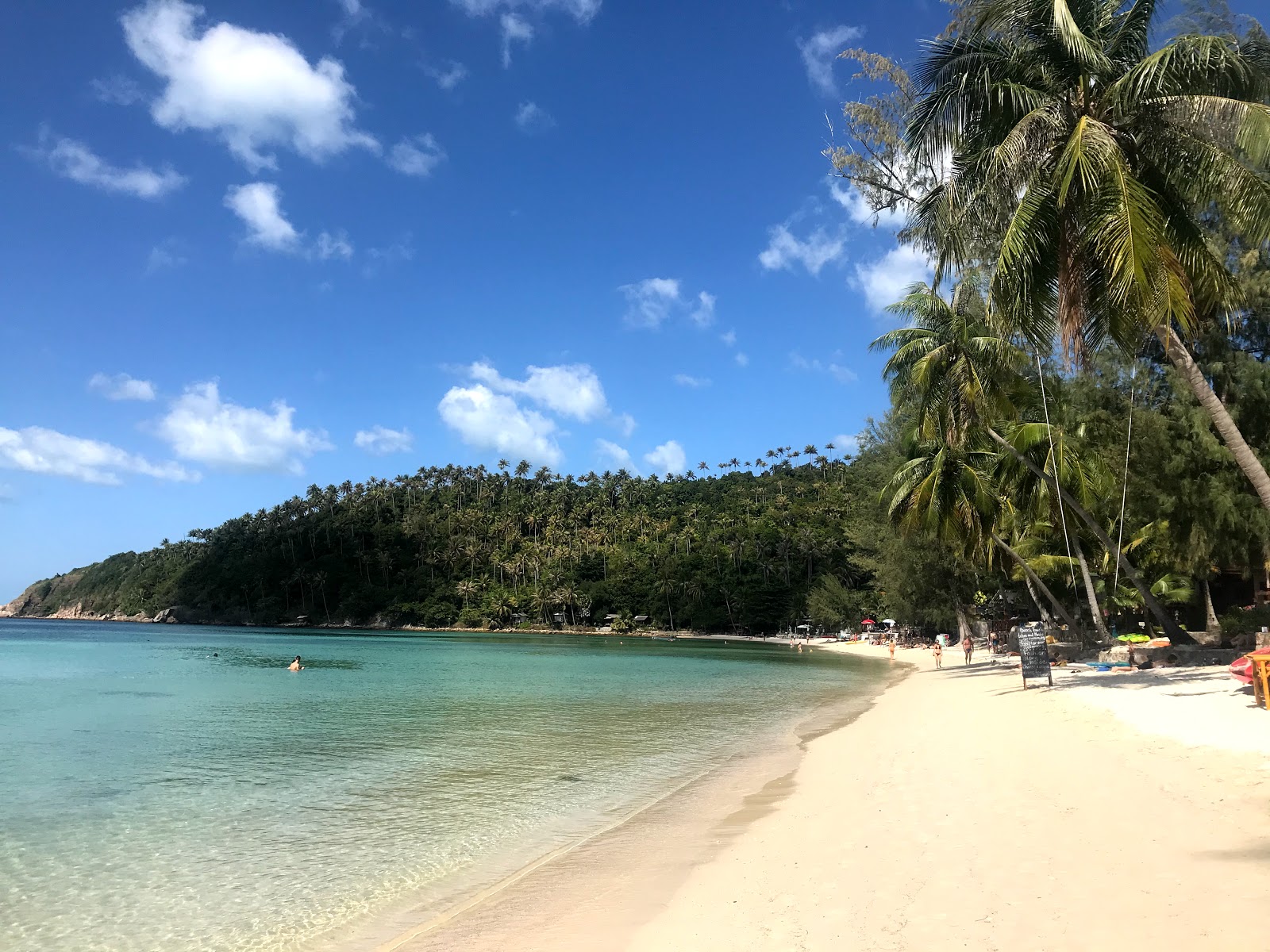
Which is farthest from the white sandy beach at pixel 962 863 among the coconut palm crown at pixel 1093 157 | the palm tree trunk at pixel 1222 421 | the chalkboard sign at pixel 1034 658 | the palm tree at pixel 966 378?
the palm tree at pixel 966 378

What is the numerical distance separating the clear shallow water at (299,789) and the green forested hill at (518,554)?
71.2 m

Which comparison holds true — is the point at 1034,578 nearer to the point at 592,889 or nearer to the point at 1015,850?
the point at 1015,850

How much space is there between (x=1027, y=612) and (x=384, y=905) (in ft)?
143

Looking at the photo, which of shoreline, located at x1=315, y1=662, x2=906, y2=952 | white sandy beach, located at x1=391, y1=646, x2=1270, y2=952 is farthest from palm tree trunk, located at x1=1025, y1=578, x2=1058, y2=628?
shoreline, located at x1=315, y1=662, x2=906, y2=952

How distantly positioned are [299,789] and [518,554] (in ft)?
366

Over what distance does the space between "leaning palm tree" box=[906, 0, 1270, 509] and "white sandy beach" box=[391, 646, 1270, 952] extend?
5604mm

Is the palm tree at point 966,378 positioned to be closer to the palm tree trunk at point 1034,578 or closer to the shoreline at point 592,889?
the palm tree trunk at point 1034,578

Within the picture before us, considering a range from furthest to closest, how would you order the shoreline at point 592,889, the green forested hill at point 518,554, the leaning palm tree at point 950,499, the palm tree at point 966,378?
the green forested hill at point 518,554
the leaning palm tree at point 950,499
the palm tree at point 966,378
the shoreline at point 592,889

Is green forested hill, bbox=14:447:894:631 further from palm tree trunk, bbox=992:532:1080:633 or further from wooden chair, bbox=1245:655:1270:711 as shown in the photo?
wooden chair, bbox=1245:655:1270:711

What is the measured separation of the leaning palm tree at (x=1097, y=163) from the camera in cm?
1077

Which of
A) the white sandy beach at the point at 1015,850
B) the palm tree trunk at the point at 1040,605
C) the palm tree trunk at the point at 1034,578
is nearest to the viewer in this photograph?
the white sandy beach at the point at 1015,850

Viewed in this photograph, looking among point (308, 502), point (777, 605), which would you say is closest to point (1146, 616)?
point (777, 605)

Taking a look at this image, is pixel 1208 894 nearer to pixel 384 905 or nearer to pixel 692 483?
pixel 384 905

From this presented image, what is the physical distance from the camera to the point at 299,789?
10867mm
